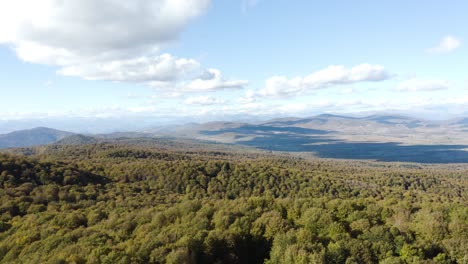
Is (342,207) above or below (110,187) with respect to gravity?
above

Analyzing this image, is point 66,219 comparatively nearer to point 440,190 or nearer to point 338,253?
point 338,253

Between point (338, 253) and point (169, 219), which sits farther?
point (169, 219)

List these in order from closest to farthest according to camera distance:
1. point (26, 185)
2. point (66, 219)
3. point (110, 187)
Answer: point (66, 219) < point (26, 185) < point (110, 187)

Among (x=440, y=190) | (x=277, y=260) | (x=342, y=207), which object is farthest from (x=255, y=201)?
(x=440, y=190)

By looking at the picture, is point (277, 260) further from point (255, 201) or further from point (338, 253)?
point (255, 201)

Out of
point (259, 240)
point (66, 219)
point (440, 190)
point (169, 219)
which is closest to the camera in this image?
point (259, 240)

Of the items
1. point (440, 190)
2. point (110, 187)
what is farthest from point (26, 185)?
point (440, 190)

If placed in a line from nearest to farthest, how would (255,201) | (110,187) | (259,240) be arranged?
(259,240) < (255,201) < (110,187)

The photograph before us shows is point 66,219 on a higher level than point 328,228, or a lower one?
lower

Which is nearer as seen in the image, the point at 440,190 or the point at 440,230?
the point at 440,230
